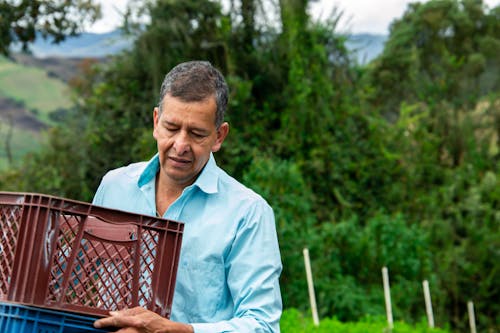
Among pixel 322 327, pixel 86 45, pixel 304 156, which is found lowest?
pixel 322 327

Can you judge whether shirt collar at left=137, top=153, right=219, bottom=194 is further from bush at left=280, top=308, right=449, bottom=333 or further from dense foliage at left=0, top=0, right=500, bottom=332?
dense foliage at left=0, top=0, right=500, bottom=332

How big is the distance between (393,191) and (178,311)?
46.6 ft

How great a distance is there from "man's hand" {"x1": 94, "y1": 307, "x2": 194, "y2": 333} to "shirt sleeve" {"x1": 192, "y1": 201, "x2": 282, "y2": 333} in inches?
5.4

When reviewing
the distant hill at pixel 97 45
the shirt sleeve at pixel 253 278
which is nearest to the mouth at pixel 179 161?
the shirt sleeve at pixel 253 278

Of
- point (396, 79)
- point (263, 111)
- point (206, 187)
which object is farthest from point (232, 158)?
point (396, 79)

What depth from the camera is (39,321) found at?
92.3 inches

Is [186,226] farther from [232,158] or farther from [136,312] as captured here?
[232,158]

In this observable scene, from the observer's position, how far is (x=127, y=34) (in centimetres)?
1516

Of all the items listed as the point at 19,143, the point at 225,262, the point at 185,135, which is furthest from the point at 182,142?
the point at 19,143

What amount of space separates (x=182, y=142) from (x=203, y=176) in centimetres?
17

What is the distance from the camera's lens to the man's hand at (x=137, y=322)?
→ 241 cm

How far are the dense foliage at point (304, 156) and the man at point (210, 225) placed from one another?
9.66 m

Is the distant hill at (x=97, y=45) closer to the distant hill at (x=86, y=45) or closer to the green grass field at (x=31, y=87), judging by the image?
the distant hill at (x=86, y=45)

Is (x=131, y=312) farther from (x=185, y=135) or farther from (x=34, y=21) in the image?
(x=34, y=21)
